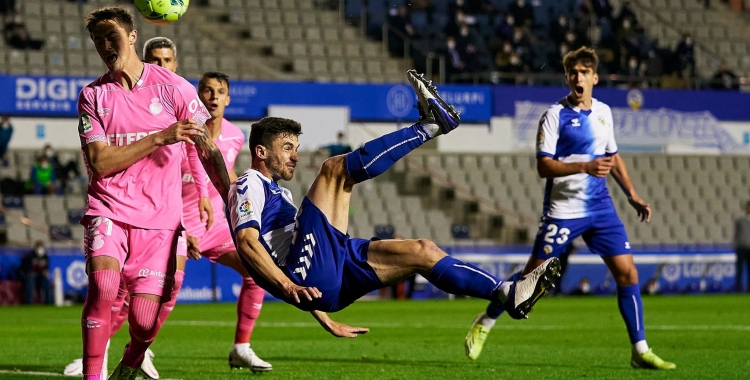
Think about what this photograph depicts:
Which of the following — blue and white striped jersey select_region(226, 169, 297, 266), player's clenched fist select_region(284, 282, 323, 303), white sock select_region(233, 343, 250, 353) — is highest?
blue and white striped jersey select_region(226, 169, 297, 266)

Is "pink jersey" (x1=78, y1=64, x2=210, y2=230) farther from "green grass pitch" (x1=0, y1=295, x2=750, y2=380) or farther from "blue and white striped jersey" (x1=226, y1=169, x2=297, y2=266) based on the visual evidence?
"green grass pitch" (x1=0, y1=295, x2=750, y2=380)

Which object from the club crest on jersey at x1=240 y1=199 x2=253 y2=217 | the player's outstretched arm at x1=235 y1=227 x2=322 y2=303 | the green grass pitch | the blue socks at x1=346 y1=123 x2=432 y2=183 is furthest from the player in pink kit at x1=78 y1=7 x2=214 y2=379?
the green grass pitch

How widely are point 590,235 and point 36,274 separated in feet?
47.8

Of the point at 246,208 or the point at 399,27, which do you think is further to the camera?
the point at 399,27

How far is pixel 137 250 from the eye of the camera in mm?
6676

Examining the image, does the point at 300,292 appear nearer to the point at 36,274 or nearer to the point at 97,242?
the point at 97,242

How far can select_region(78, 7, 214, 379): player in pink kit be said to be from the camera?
645 cm

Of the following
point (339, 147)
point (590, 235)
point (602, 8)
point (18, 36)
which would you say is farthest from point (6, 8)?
point (590, 235)

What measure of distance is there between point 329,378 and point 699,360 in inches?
125

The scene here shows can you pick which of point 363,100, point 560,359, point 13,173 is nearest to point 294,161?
point 560,359

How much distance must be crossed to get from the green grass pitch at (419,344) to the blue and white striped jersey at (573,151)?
1.24 meters

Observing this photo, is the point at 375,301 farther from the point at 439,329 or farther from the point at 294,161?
the point at 294,161

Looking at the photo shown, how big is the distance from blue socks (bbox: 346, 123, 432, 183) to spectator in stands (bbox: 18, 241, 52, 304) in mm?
16266

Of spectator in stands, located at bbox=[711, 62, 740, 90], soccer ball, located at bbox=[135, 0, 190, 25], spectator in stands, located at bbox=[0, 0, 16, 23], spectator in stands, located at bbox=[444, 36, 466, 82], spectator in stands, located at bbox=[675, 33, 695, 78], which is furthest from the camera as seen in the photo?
spectator in stands, located at bbox=[711, 62, 740, 90]
